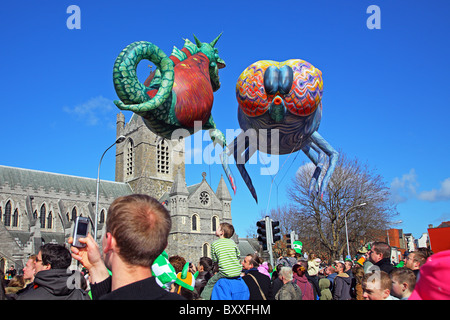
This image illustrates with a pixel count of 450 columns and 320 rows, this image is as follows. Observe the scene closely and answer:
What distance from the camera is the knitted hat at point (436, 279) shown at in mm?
1547

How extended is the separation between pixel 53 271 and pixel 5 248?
1352 inches

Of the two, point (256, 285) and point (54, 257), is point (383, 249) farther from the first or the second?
point (54, 257)

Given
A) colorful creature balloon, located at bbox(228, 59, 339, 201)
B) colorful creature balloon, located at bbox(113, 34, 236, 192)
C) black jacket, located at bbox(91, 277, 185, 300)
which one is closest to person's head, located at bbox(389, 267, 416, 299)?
black jacket, located at bbox(91, 277, 185, 300)

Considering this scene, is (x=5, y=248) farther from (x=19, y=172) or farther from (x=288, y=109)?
(x=288, y=109)

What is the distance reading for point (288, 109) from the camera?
6.48 m

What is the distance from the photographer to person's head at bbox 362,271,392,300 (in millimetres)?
3523

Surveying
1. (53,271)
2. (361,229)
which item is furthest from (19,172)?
(53,271)

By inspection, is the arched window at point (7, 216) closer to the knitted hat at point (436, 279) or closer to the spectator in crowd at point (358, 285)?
the spectator in crowd at point (358, 285)

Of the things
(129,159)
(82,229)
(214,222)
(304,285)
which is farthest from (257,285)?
(129,159)

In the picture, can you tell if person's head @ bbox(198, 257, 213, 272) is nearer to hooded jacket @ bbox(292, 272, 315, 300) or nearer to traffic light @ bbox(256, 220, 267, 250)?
hooded jacket @ bbox(292, 272, 315, 300)

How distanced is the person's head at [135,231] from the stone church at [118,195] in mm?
31497

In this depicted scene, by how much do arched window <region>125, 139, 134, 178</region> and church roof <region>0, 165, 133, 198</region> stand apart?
2.06 m

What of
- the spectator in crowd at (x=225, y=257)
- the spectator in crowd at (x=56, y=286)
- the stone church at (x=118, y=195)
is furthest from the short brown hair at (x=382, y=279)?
the stone church at (x=118, y=195)

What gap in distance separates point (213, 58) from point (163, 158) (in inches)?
1725
